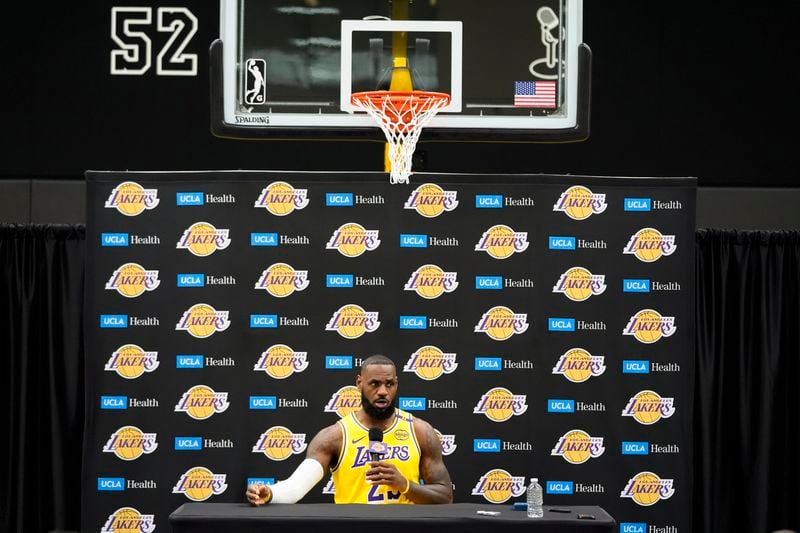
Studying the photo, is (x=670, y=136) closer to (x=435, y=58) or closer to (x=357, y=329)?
(x=435, y=58)

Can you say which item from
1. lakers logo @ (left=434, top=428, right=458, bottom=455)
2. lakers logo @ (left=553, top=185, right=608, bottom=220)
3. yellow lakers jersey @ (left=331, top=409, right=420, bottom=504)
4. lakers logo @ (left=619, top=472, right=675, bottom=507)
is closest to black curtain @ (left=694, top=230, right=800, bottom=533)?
lakers logo @ (left=619, top=472, right=675, bottom=507)

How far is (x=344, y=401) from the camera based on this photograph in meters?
7.16

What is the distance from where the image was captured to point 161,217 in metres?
7.15

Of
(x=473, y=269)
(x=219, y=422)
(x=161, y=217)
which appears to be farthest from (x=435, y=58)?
(x=219, y=422)

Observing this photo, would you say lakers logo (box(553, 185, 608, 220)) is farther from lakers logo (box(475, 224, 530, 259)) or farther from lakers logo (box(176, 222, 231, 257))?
lakers logo (box(176, 222, 231, 257))

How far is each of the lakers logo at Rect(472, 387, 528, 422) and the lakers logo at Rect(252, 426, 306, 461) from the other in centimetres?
114

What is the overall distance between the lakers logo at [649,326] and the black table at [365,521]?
2.61 m

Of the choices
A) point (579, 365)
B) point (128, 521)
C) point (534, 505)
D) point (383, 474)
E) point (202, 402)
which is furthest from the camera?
point (579, 365)

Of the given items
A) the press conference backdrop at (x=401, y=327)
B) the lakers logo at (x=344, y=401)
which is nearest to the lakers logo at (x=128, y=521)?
the press conference backdrop at (x=401, y=327)

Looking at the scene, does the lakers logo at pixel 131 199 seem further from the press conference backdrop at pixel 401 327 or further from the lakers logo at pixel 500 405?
the lakers logo at pixel 500 405

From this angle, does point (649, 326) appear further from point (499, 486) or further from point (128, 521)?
point (128, 521)

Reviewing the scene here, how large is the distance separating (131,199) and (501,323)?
2.47 metres

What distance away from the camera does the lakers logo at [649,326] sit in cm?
723

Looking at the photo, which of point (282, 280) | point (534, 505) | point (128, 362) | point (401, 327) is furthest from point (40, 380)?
point (534, 505)
